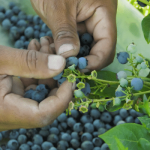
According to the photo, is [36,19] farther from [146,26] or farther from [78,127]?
[146,26]

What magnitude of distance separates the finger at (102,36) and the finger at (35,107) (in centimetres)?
12

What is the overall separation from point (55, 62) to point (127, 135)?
0.87 ft

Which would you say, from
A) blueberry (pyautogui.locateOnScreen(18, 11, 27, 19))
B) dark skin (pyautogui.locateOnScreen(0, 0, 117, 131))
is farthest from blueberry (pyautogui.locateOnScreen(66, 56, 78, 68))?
blueberry (pyautogui.locateOnScreen(18, 11, 27, 19))

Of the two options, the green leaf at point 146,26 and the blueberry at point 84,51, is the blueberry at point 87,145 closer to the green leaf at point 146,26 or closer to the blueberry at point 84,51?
the blueberry at point 84,51

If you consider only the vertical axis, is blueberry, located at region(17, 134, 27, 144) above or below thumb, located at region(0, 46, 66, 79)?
below

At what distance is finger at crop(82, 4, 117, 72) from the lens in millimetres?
773

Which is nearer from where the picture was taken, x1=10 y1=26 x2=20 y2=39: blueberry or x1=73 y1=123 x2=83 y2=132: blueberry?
x1=73 y1=123 x2=83 y2=132: blueberry

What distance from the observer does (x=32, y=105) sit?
0.68 m

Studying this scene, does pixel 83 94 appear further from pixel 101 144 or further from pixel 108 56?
pixel 101 144

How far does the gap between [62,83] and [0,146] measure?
613 mm

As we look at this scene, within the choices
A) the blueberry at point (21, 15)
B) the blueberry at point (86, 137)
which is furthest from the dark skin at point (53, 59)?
the blueberry at point (21, 15)

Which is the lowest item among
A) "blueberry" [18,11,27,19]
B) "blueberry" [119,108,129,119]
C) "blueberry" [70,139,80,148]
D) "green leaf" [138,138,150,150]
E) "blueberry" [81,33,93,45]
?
"blueberry" [70,139,80,148]

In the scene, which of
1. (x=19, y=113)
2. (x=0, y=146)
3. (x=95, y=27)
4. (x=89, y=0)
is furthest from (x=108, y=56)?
(x=0, y=146)

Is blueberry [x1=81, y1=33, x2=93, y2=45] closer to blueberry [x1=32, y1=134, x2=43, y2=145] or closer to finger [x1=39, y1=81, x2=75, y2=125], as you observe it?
finger [x1=39, y1=81, x2=75, y2=125]
